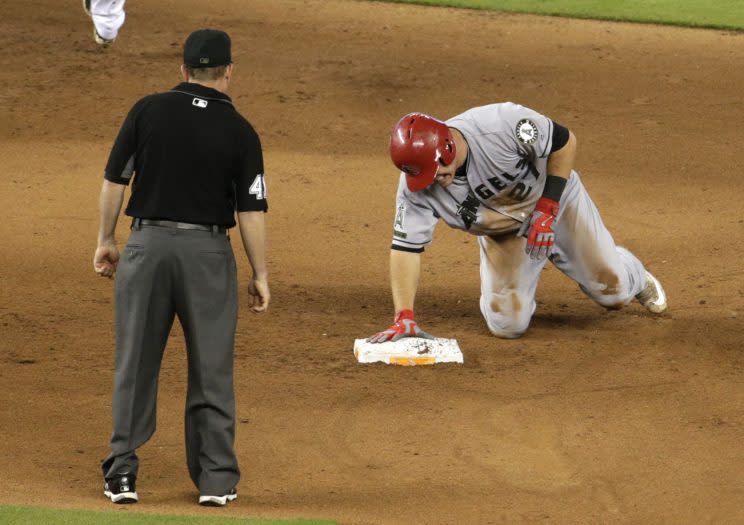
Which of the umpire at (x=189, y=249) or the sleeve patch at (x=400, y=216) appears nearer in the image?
the umpire at (x=189, y=249)

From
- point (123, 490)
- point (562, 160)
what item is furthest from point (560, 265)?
point (123, 490)

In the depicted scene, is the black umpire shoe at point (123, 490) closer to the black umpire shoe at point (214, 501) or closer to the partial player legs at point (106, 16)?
the black umpire shoe at point (214, 501)

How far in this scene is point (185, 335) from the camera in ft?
18.6

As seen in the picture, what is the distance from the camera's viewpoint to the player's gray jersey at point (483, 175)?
7.59m

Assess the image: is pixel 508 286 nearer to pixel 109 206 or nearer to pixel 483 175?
pixel 483 175

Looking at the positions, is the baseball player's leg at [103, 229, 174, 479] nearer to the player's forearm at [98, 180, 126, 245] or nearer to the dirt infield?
the player's forearm at [98, 180, 126, 245]

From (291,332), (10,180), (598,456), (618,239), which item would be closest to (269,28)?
(10,180)

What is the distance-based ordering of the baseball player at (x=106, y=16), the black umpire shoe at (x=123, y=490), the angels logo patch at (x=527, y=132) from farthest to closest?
the baseball player at (x=106, y=16)
the angels logo patch at (x=527, y=132)
the black umpire shoe at (x=123, y=490)

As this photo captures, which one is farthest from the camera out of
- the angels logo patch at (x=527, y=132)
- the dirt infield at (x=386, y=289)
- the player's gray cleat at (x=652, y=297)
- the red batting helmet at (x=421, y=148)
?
the player's gray cleat at (x=652, y=297)

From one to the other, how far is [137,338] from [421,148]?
2.23 meters

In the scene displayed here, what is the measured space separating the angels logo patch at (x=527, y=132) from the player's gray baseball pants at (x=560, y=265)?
2.15 feet

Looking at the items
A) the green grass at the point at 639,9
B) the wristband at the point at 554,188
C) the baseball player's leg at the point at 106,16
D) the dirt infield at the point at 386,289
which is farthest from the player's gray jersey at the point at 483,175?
the green grass at the point at 639,9

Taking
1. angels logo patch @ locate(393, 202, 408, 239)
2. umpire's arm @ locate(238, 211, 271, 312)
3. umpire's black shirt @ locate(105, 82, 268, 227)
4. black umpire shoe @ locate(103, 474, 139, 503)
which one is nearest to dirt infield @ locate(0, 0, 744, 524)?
black umpire shoe @ locate(103, 474, 139, 503)

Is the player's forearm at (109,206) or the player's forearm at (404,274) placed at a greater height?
the player's forearm at (109,206)
